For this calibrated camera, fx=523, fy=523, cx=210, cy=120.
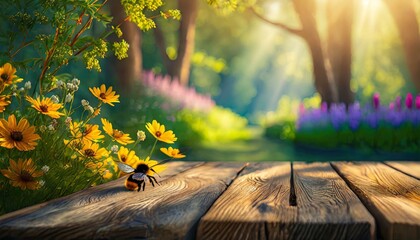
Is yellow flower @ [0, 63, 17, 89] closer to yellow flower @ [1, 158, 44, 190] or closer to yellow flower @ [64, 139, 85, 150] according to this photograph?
yellow flower @ [1, 158, 44, 190]

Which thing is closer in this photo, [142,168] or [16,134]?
[16,134]

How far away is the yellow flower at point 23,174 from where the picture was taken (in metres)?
2.34

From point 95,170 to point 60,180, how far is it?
0.35 metres

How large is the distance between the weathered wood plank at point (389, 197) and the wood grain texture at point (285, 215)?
5cm

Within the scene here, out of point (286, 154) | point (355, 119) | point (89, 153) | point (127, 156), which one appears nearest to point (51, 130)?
point (89, 153)

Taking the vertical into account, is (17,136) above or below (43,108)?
below

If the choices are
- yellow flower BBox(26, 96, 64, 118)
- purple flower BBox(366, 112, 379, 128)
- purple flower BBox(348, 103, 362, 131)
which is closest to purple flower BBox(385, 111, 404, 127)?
purple flower BBox(366, 112, 379, 128)

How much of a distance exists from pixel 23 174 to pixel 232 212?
108 cm

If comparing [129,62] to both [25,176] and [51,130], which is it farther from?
[25,176]

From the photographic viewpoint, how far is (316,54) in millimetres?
11078

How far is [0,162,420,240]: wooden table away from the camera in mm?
1640

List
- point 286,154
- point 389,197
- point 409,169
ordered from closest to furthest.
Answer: point 389,197
point 409,169
point 286,154

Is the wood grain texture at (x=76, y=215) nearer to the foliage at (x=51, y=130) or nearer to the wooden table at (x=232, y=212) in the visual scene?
the wooden table at (x=232, y=212)

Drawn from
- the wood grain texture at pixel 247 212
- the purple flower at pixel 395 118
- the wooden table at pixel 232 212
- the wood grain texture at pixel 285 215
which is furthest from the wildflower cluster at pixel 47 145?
the purple flower at pixel 395 118
